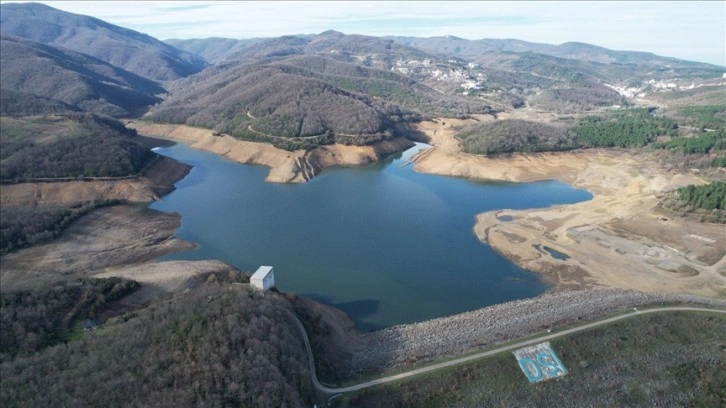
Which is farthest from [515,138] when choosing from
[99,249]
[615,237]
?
[99,249]

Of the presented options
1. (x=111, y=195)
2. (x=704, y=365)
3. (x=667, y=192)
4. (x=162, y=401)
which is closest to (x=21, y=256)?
(x=111, y=195)

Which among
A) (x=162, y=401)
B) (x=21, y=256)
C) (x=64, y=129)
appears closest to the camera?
(x=162, y=401)

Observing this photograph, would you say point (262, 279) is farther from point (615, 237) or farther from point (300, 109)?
point (300, 109)

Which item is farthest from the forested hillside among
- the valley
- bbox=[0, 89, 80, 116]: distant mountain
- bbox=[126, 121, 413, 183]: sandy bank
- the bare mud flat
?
the bare mud flat

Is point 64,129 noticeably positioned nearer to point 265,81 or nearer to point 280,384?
point 265,81

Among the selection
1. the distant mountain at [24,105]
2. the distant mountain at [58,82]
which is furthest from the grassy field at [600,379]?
the distant mountain at [58,82]
